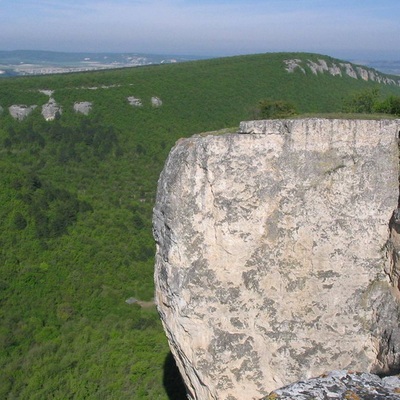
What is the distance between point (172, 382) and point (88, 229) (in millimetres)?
16589

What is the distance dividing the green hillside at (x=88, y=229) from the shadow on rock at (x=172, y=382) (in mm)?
60

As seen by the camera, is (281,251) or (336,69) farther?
(336,69)

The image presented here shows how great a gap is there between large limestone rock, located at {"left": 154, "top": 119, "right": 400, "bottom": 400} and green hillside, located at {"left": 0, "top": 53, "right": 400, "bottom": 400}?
8.49 metres

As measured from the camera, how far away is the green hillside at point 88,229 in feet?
71.8

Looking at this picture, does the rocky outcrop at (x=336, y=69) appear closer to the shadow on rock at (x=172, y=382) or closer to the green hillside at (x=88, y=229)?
the green hillside at (x=88, y=229)

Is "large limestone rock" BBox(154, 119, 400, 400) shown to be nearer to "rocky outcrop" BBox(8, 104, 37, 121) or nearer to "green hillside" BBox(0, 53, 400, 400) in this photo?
"green hillside" BBox(0, 53, 400, 400)

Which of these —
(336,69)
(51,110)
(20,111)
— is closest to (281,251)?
(51,110)

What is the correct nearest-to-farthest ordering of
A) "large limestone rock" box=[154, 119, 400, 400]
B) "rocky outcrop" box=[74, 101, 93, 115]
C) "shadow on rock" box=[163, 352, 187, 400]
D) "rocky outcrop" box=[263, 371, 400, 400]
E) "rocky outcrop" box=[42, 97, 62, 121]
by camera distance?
"rocky outcrop" box=[263, 371, 400, 400] → "large limestone rock" box=[154, 119, 400, 400] → "shadow on rock" box=[163, 352, 187, 400] → "rocky outcrop" box=[42, 97, 62, 121] → "rocky outcrop" box=[74, 101, 93, 115]

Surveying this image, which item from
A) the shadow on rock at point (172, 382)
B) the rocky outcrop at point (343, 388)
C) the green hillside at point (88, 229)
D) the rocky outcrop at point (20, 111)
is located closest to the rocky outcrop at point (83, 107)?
the green hillside at point (88, 229)

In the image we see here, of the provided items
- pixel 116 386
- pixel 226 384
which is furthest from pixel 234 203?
pixel 116 386

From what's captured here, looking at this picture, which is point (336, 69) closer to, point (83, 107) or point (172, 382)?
point (83, 107)

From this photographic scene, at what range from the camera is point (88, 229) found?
1309 inches

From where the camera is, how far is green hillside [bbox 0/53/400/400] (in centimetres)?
2189

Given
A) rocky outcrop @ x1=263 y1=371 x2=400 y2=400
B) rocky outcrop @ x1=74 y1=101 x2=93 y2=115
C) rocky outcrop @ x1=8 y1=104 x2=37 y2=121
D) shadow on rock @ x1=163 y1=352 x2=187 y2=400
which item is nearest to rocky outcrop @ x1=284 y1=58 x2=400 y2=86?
rocky outcrop @ x1=74 y1=101 x2=93 y2=115
